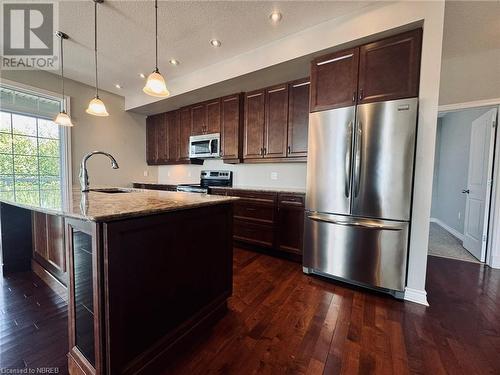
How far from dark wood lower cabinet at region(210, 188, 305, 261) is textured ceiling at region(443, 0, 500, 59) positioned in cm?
230

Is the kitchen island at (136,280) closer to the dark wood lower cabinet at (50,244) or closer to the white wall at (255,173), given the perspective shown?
the dark wood lower cabinet at (50,244)

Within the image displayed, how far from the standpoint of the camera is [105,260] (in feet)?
3.16

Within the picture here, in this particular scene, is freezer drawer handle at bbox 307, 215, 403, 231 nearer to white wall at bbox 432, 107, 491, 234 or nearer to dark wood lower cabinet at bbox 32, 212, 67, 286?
dark wood lower cabinet at bbox 32, 212, 67, 286

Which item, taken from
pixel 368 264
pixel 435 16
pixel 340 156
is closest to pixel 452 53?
pixel 435 16

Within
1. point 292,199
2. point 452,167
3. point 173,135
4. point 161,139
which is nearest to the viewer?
point 292,199

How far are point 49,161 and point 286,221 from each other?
398 centimetres

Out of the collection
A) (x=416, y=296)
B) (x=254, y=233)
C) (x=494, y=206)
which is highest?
(x=494, y=206)

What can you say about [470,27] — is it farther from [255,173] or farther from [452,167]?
[452,167]

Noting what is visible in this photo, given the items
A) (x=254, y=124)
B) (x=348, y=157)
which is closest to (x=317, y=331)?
(x=348, y=157)

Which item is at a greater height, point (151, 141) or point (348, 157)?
point (151, 141)

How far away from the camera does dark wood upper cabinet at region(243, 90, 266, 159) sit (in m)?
3.26

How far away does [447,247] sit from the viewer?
136 inches

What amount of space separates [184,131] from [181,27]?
6.87 feet

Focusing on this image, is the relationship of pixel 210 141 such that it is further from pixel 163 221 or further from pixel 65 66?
pixel 163 221
